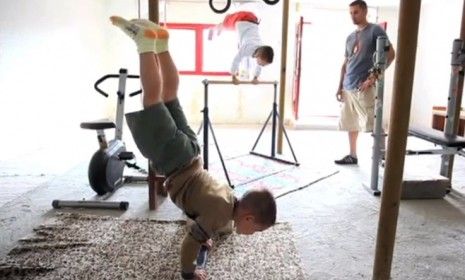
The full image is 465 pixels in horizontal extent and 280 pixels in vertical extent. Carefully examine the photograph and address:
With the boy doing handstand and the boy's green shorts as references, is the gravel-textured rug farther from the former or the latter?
the boy's green shorts

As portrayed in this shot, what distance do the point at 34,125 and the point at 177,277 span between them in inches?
139

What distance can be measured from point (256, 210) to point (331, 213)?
1.34 meters

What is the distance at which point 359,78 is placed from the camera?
3889 mm

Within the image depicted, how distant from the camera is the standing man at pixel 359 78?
3.72m

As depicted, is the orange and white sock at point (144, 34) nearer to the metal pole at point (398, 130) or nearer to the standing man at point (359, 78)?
the metal pole at point (398, 130)

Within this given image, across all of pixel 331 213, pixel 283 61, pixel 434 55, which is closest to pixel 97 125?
pixel 331 213

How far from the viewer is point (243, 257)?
82.0 inches

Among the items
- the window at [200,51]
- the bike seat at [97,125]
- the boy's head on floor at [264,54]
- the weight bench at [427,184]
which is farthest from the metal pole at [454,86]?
the window at [200,51]

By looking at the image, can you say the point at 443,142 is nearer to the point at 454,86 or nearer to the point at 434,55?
the point at 454,86

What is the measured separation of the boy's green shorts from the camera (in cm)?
164

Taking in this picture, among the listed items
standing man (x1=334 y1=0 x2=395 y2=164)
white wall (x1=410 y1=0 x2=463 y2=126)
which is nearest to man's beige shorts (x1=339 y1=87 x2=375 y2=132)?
standing man (x1=334 y1=0 x2=395 y2=164)

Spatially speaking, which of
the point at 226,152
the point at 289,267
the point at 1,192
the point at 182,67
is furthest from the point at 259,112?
the point at 289,267

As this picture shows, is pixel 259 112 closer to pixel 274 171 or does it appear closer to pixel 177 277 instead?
pixel 274 171

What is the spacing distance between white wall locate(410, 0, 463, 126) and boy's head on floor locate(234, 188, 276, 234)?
15.3 ft
